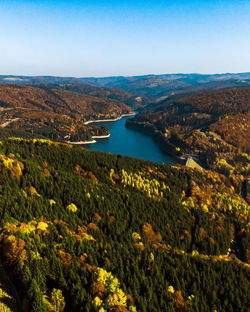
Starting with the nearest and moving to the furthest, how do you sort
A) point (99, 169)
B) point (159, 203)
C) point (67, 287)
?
point (67, 287) → point (159, 203) → point (99, 169)

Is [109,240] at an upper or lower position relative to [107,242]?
lower

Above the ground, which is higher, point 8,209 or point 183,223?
point 8,209

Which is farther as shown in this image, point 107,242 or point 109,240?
A: point 109,240

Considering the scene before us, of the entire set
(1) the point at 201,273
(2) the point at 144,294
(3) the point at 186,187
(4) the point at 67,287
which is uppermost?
(4) the point at 67,287

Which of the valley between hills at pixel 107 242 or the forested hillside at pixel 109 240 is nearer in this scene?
the valley between hills at pixel 107 242

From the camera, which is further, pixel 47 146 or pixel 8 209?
pixel 47 146

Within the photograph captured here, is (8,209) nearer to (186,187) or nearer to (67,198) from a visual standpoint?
(67,198)

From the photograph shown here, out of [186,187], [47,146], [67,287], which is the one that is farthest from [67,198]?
[186,187]

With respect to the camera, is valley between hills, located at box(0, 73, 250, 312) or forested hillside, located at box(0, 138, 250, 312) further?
forested hillside, located at box(0, 138, 250, 312)
